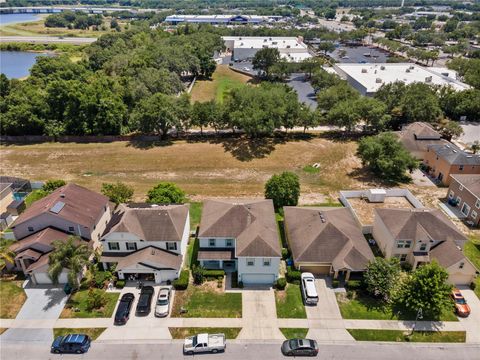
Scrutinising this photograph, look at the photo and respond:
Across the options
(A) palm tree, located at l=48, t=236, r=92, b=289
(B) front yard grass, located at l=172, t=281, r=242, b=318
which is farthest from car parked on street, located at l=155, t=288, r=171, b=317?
(A) palm tree, located at l=48, t=236, r=92, b=289

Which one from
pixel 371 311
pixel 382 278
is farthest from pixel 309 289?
pixel 382 278

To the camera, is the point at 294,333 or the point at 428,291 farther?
the point at 294,333

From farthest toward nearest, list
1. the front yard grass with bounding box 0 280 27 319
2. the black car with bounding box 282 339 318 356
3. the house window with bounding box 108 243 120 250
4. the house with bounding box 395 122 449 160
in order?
1. the house with bounding box 395 122 449 160
2. the house window with bounding box 108 243 120 250
3. the front yard grass with bounding box 0 280 27 319
4. the black car with bounding box 282 339 318 356

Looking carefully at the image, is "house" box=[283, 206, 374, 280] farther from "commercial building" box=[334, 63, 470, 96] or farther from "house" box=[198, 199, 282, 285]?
"commercial building" box=[334, 63, 470, 96]

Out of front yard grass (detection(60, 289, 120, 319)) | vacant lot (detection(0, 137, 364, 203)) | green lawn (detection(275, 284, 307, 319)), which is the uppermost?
green lawn (detection(275, 284, 307, 319))

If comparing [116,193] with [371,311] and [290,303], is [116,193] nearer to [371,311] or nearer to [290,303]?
[290,303]

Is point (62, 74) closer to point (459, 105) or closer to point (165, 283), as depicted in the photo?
point (165, 283)
